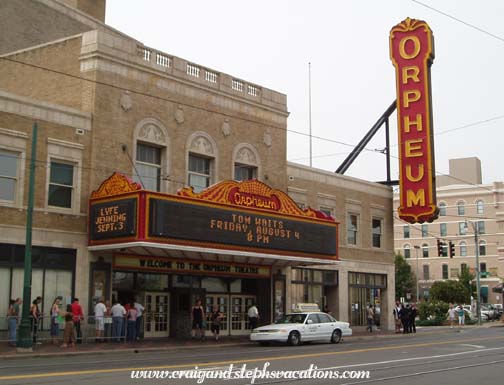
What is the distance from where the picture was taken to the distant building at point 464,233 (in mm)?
104375

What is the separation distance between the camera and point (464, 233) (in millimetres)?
107312

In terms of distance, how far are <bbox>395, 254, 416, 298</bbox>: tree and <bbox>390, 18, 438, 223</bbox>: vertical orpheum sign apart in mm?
58846

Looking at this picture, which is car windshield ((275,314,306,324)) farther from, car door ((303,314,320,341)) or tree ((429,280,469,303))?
tree ((429,280,469,303))

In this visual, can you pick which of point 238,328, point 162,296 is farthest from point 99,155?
point 238,328

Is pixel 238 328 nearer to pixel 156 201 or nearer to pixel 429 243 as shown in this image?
pixel 156 201

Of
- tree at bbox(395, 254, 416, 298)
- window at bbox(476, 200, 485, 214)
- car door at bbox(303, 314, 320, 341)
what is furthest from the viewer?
window at bbox(476, 200, 485, 214)

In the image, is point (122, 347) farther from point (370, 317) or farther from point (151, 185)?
point (370, 317)

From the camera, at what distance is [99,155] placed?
30094mm

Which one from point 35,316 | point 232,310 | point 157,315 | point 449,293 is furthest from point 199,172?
point 449,293

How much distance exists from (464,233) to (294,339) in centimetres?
8385

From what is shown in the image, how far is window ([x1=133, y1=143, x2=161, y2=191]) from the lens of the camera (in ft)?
106

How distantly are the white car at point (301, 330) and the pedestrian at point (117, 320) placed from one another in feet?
17.6

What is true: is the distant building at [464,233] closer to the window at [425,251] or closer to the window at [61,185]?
the window at [425,251]

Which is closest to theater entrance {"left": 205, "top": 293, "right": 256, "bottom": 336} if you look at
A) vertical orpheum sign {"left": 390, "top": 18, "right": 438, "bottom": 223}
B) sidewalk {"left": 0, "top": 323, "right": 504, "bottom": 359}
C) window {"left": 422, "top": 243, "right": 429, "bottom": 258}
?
sidewalk {"left": 0, "top": 323, "right": 504, "bottom": 359}
